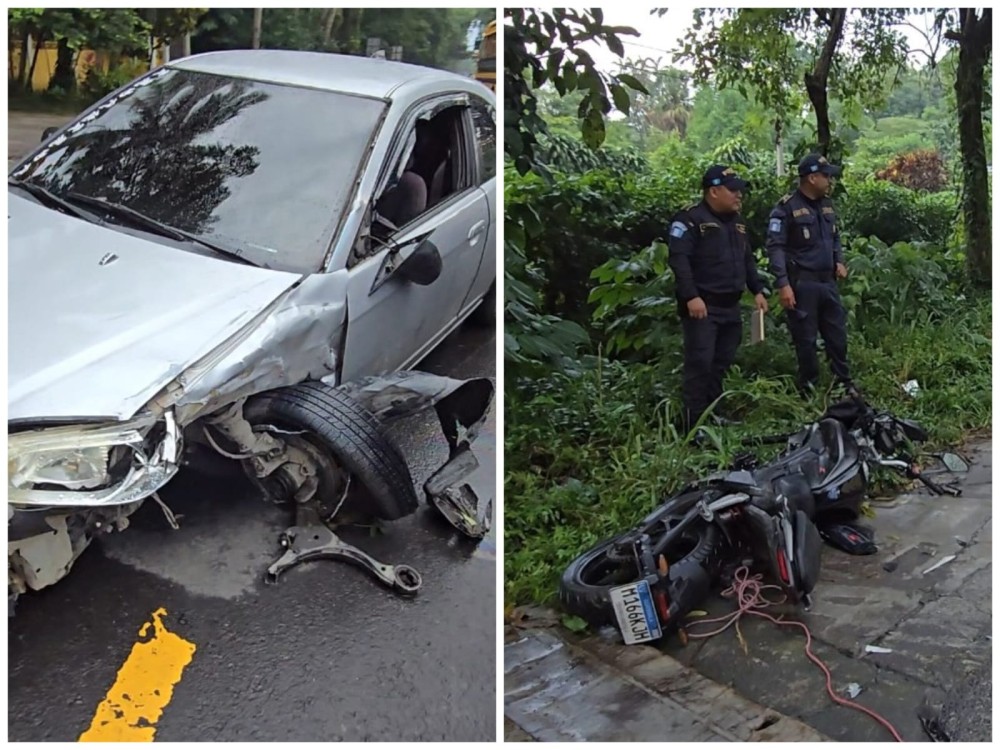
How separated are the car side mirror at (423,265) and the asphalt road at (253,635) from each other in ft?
1.42

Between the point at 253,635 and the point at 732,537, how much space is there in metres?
1.32

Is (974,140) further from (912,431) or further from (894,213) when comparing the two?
(912,431)

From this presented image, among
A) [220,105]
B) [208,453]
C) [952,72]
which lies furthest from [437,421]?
[952,72]

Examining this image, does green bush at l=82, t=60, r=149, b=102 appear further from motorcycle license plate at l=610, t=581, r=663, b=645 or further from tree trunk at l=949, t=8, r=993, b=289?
tree trunk at l=949, t=8, r=993, b=289

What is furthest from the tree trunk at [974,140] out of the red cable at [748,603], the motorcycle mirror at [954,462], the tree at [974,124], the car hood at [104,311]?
the car hood at [104,311]

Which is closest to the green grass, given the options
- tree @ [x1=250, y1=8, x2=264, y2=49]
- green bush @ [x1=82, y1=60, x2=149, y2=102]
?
tree @ [x1=250, y1=8, x2=264, y2=49]

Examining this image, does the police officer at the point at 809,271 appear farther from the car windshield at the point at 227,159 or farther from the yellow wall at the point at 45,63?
the yellow wall at the point at 45,63

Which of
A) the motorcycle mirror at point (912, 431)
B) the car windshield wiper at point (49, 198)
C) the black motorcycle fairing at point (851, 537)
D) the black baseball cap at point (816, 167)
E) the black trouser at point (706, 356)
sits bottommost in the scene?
the black motorcycle fairing at point (851, 537)

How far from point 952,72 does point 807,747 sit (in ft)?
7.31

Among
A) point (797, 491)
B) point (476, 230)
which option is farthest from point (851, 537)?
point (476, 230)

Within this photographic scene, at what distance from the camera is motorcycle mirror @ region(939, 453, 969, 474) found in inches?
117

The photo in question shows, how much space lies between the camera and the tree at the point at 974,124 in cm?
277

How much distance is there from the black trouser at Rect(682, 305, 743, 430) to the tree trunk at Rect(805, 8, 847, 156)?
681 mm

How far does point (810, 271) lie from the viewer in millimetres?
3156
